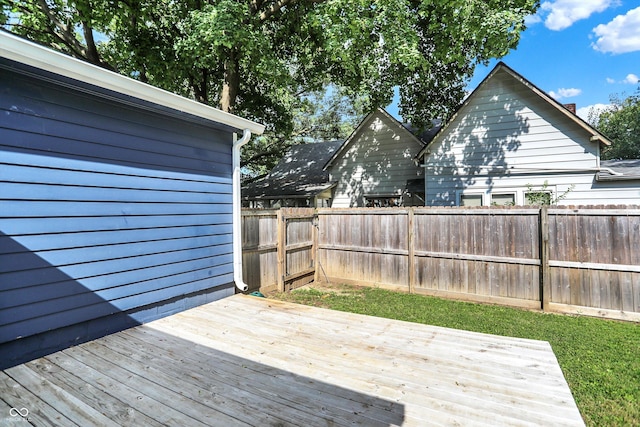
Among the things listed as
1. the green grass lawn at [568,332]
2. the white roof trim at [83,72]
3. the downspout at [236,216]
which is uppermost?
the white roof trim at [83,72]

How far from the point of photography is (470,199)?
358 inches

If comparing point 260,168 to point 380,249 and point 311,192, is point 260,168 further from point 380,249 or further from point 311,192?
point 380,249

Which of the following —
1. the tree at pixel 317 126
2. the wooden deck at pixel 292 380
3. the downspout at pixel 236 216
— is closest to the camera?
the wooden deck at pixel 292 380

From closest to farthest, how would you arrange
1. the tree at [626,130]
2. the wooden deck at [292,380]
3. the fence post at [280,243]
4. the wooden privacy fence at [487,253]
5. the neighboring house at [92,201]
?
the wooden deck at [292,380] → the neighboring house at [92,201] → the wooden privacy fence at [487,253] → the fence post at [280,243] → the tree at [626,130]

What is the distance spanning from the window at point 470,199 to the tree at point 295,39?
11.5 ft

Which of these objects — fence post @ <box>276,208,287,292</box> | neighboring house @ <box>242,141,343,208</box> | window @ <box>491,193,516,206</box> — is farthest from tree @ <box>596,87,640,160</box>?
fence post @ <box>276,208,287,292</box>

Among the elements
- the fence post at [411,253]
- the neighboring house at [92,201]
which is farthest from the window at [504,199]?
the neighboring house at [92,201]

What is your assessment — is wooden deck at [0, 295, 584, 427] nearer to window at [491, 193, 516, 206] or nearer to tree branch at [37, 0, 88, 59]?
window at [491, 193, 516, 206]

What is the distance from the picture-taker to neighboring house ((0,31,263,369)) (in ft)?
8.49

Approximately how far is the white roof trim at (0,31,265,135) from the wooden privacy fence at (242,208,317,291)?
238 centimetres

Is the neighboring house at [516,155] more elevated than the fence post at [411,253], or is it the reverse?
the neighboring house at [516,155]

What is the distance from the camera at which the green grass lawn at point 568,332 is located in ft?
9.31

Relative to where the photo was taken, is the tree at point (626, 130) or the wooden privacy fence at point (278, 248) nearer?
the wooden privacy fence at point (278, 248)

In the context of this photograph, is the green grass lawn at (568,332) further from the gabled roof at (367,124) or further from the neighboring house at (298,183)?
the gabled roof at (367,124)
